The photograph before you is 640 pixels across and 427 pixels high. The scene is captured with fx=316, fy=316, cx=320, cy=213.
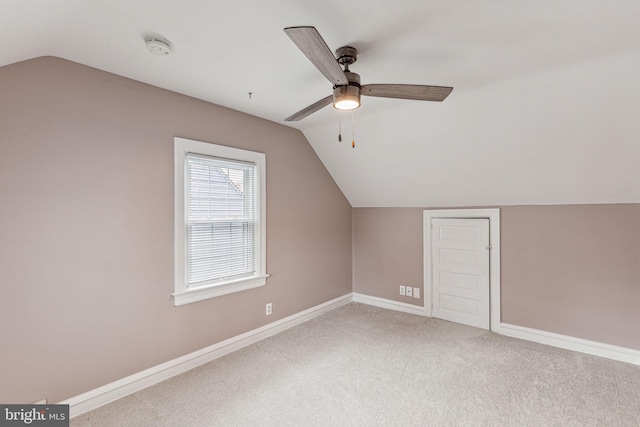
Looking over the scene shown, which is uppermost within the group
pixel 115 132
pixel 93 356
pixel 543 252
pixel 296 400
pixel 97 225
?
pixel 115 132

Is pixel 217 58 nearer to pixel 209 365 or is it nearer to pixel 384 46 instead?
pixel 384 46

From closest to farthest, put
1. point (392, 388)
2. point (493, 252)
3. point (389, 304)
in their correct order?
1. point (392, 388)
2. point (493, 252)
3. point (389, 304)

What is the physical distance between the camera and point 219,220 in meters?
2.95

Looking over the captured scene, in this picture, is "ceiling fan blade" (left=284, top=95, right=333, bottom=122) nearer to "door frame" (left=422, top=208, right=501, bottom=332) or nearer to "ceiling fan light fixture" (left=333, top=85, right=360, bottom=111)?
"ceiling fan light fixture" (left=333, top=85, right=360, bottom=111)

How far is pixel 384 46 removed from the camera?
192 centimetres

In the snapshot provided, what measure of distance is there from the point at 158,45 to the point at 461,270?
3.67m

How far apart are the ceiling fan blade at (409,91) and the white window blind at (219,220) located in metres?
1.63

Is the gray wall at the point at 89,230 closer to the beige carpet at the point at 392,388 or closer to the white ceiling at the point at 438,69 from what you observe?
the white ceiling at the point at 438,69

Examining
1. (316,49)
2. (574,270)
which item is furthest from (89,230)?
(574,270)

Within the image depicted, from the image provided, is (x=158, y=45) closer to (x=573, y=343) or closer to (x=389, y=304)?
(x=389, y=304)

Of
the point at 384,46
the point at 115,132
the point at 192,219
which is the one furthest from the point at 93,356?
the point at 384,46

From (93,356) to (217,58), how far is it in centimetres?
221

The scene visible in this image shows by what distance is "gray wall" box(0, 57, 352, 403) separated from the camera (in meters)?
1.90

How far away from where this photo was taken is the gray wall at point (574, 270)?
2834 millimetres
